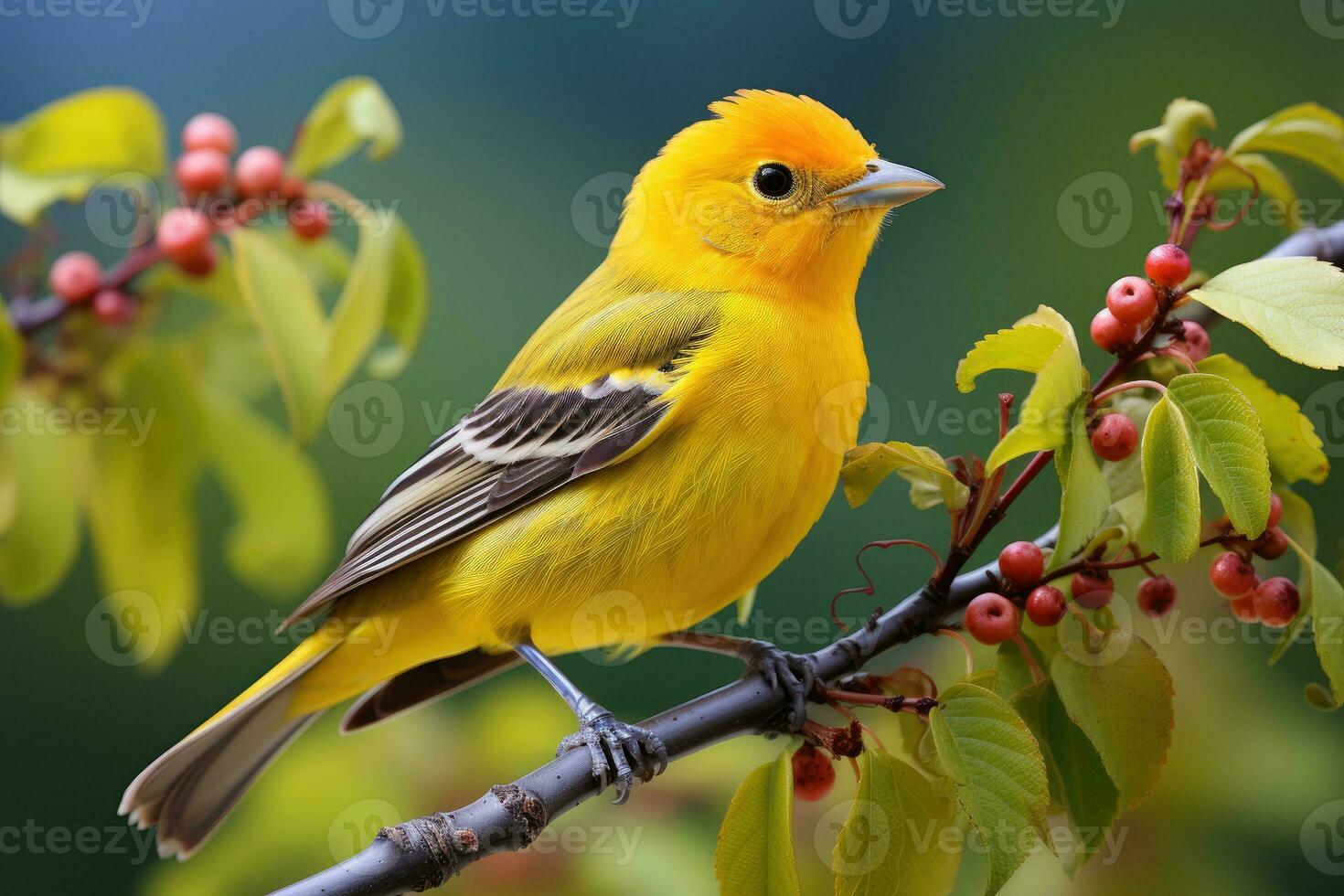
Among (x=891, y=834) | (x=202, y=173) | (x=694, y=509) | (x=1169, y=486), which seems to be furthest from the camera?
(x=694, y=509)

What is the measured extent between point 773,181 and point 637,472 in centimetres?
39

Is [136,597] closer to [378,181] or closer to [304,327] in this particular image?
[304,327]

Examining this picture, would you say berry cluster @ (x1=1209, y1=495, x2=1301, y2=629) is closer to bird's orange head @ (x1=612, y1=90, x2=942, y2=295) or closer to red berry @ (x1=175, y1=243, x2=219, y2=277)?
bird's orange head @ (x1=612, y1=90, x2=942, y2=295)

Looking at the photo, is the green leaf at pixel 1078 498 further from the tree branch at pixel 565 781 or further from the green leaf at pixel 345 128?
the green leaf at pixel 345 128

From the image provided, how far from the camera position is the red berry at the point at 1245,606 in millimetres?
1117

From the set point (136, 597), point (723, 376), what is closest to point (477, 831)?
point (136, 597)

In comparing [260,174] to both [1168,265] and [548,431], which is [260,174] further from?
[1168,265]

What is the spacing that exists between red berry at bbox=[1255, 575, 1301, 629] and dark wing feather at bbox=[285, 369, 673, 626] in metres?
0.62

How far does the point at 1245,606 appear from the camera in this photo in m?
1.13

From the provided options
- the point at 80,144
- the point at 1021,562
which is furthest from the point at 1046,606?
the point at 80,144

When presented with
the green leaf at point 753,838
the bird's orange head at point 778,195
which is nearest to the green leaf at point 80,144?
the bird's orange head at point 778,195

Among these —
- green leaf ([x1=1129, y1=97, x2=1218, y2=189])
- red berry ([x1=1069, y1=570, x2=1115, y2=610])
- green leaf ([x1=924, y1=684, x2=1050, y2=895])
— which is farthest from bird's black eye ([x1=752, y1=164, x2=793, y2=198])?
green leaf ([x1=924, y1=684, x2=1050, y2=895])

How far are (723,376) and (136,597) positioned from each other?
0.65 metres

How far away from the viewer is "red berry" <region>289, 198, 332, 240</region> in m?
1.20
